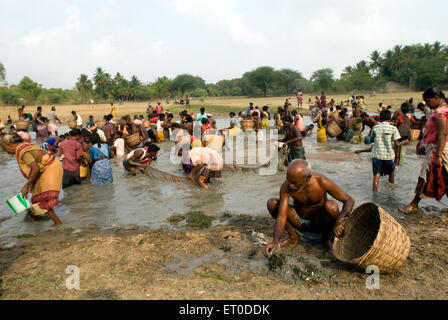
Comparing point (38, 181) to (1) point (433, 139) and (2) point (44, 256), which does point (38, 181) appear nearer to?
(2) point (44, 256)

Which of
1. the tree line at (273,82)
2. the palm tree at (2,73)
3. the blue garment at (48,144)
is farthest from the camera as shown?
the palm tree at (2,73)

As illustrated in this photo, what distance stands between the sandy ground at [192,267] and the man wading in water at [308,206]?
0.76 ft

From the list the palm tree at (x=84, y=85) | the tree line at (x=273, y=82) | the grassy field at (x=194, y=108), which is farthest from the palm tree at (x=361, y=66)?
the palm tree at (x=84, y=85)

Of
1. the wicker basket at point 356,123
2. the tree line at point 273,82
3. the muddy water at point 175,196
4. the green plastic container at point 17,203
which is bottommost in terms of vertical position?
the muddy water at point 175,196

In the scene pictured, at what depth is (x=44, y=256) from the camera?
3.87 m

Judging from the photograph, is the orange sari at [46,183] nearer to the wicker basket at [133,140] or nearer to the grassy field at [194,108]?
the wicker basket at [133,140]

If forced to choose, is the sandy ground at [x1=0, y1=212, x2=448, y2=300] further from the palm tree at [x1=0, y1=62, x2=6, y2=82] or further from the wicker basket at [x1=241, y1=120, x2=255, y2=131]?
the palm tree at [x1=0, y1=62, x2=6, y2=82]

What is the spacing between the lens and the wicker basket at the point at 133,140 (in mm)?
11047

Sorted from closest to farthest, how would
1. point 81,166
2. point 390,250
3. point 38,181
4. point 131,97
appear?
1. point 390,250
2. point 38,181
3. point 81,166
4. point 131,97

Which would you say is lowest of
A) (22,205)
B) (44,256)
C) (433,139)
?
(44,256)

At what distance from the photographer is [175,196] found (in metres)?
6.53
